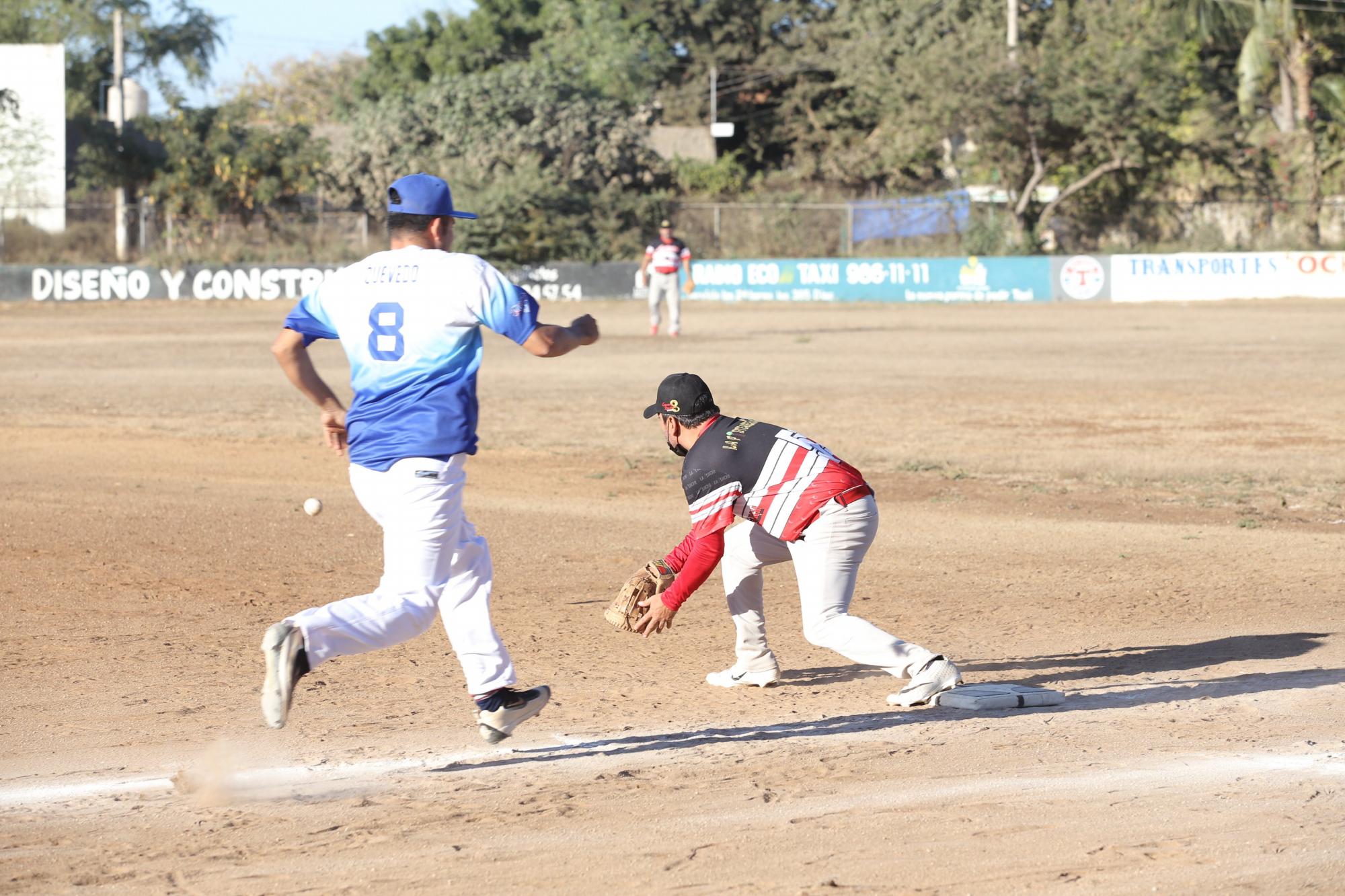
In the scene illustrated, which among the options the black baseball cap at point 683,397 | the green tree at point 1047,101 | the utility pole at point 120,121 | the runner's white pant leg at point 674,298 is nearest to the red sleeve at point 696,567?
the black baseball cap at point 683,397

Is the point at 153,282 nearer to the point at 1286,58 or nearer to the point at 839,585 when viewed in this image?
the point at 839,585

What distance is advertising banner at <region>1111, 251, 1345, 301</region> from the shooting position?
3738 cm

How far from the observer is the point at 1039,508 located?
11203mm

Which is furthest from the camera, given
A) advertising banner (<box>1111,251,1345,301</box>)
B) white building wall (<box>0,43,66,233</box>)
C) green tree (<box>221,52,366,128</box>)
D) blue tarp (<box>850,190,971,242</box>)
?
green tree (<box>221,52,366,128</box>)

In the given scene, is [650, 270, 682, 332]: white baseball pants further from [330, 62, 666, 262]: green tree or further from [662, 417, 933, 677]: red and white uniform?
[330, 62, 666, 262]: green tree

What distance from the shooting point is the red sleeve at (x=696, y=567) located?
5426 mm

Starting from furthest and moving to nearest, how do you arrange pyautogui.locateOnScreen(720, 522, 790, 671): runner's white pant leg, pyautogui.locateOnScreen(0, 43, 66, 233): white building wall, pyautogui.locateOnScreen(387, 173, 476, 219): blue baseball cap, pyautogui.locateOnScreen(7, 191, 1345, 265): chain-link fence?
pyautogui.locateOnScreen(0, 43, 66, 233): white building wall
pyautogui.locateOnScreen(7, 191, 1345, 265): chain-link fence
pyautogui.locateOnScreen(720, 522, 790, 671): runner's white pant leg
pyautogui.locateOnScreen(387, 173, 476, 219): blue baseball cap

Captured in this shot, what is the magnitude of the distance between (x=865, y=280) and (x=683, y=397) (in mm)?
34289

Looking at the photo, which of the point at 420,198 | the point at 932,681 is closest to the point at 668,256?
the point at 932,681

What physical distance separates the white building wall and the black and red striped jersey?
46179 millimetres

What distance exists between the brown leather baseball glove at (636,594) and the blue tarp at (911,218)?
39783mm

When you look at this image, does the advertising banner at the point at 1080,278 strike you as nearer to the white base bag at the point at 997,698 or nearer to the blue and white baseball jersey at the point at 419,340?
the white base bag at the point at 997,698

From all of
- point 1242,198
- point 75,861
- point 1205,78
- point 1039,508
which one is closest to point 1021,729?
point 75,861

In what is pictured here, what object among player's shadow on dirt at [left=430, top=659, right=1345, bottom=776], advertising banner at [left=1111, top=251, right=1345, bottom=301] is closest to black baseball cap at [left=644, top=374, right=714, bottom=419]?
player's shadow on dirt at [left=430, top=659, right=1345, bottom=776]
